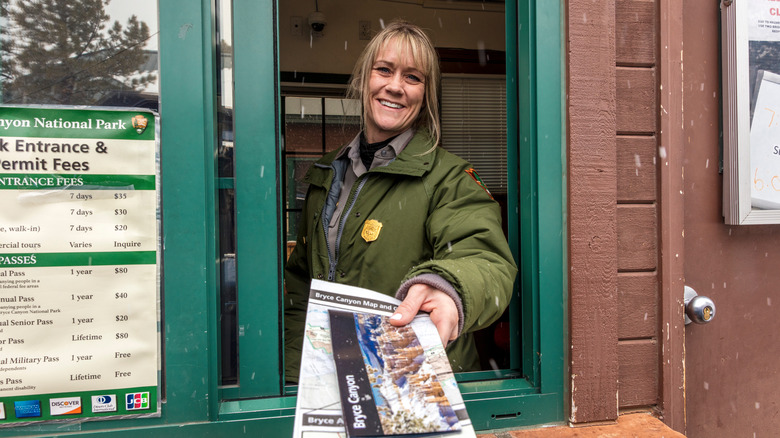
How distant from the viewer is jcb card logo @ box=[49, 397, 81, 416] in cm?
124

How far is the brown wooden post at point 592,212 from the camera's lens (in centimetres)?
149

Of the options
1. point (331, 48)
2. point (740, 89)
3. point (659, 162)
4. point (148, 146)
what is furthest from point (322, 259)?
point (331, 48)

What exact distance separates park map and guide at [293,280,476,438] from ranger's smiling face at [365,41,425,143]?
2.94 ft

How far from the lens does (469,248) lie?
52.8 inches

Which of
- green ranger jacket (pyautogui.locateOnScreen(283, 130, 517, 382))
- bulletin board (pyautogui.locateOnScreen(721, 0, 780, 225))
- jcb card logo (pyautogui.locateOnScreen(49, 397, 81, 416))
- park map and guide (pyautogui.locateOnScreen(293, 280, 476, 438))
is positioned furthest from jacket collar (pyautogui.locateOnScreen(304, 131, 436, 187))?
bulletin board (pyautogui.locateOnScreen(721, 0, 780, 225))

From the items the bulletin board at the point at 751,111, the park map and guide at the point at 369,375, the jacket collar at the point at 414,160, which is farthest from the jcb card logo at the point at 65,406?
the bulletin board at the point at 751,111

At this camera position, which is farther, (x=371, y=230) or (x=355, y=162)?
(x=355, y=162)

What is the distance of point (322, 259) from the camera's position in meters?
1.69

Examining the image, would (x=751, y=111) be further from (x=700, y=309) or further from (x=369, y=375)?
(x=369, y=375)

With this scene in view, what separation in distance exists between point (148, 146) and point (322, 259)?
0.65 metres

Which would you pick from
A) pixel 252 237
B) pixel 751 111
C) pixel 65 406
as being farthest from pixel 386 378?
pixel 751 111

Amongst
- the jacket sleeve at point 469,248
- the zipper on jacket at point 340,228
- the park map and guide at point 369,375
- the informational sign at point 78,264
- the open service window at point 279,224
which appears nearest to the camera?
the park map and guide at point 369,375

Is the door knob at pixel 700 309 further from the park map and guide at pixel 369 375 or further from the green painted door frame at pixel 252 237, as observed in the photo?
the park map and guide at pixel 369 375

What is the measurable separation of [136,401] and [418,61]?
137 centimetres
